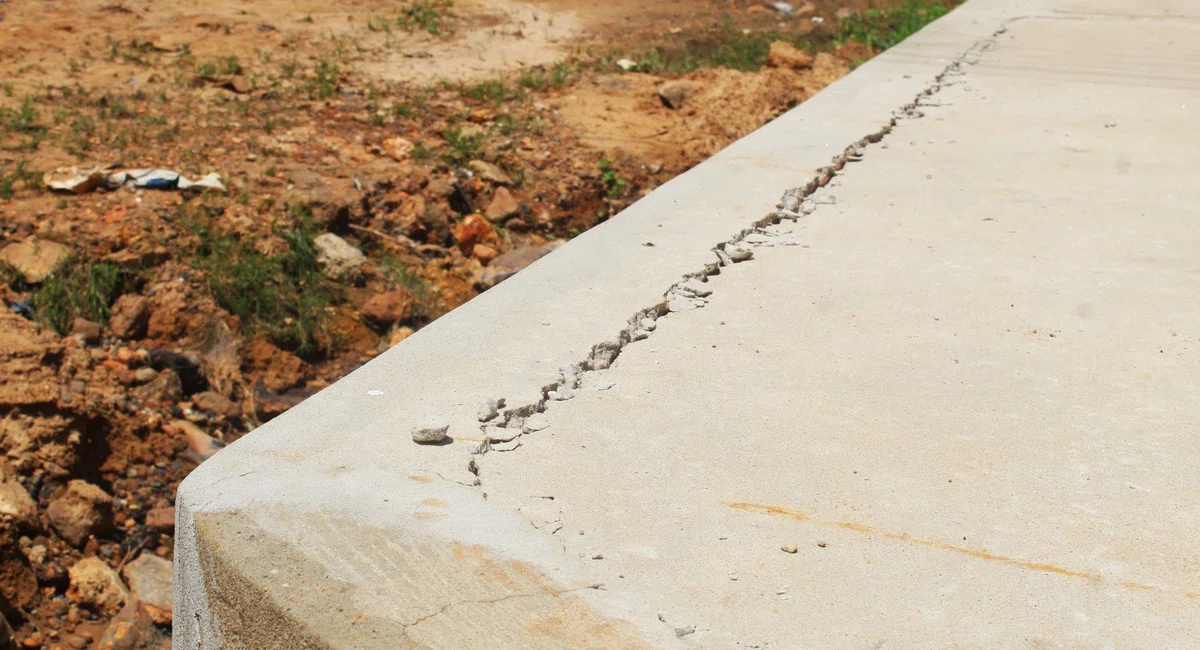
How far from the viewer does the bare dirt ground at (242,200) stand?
11.7 ft

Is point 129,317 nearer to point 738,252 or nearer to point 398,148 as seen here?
point 398,148

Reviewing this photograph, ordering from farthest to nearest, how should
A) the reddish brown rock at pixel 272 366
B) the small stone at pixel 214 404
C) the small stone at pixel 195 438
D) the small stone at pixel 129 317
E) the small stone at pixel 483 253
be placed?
1. the small stone at pixel 483 253
2. the reddish brown rock at pixel 272 366
3. the small stone at pixel 129 317
4. the small stone at pixel 214 404
5. the small stone at pixel 195 438

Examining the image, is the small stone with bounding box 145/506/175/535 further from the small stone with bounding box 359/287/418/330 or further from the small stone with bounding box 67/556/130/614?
the small stone with bounding box 359/287/418/330

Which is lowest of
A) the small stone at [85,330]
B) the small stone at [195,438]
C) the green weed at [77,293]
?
the small stone at [195,438]

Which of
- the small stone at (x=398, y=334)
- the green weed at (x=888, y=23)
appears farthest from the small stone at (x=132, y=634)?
the green weed at (x=888, y=23)

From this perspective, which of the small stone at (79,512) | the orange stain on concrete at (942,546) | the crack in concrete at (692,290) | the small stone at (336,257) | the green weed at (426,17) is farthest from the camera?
the green weed at (426,17)

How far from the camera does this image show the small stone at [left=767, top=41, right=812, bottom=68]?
7645 mm

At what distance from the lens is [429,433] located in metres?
2.11

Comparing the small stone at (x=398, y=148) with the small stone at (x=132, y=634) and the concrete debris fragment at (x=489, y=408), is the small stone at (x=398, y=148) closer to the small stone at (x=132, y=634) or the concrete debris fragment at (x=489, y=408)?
the small stone at (x=132, y=634)

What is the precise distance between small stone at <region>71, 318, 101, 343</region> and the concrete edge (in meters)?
2.13

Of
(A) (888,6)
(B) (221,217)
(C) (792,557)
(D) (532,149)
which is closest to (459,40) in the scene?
(D) (532,149)

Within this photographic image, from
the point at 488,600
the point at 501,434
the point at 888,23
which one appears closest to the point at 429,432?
the point at 501,434

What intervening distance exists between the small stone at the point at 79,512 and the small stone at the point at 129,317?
96 cm

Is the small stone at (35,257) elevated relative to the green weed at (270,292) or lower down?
elevated
